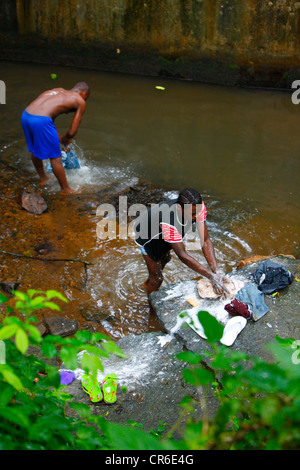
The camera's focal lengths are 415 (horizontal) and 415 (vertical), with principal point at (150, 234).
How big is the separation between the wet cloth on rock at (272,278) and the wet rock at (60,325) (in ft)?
5.25

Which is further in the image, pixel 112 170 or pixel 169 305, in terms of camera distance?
pixel 112 170

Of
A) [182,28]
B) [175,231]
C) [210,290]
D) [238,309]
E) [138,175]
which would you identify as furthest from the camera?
[182,28]

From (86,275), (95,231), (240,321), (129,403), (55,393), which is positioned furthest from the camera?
(95,231)

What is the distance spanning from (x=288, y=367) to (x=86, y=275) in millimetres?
3161

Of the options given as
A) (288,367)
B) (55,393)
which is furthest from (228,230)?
(288,367)

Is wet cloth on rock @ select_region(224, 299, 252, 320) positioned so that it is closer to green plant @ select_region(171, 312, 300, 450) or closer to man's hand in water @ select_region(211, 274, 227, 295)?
man's hand in water @ select_region(211, 274, 227, 295)

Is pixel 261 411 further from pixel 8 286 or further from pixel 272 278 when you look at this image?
pixel 8 286

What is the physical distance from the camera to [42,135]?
4.95m

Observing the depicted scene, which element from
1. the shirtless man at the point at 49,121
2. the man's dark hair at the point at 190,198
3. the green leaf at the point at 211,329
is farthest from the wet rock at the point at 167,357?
the shirtless man at the point at 49,121

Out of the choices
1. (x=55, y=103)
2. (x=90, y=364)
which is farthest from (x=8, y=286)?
(x=90, y=364)

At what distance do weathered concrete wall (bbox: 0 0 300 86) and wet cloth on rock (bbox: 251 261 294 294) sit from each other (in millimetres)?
6230

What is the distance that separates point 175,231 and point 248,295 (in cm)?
76

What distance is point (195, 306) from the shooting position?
3.31 metres
